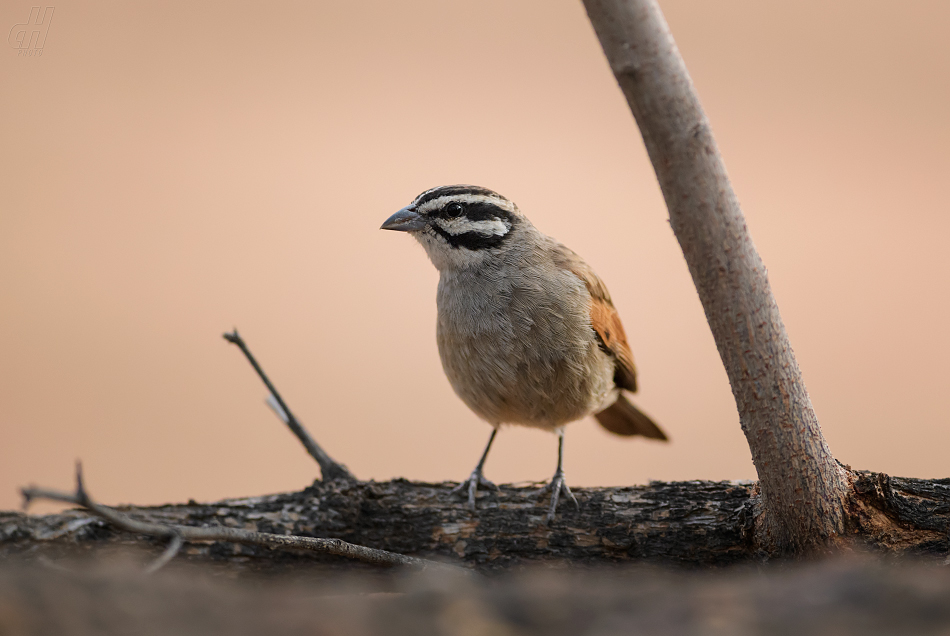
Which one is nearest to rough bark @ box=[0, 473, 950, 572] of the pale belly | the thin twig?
the pale belly

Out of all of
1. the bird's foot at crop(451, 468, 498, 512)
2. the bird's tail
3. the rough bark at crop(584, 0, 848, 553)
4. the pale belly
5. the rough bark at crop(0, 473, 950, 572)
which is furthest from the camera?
the bird's tail

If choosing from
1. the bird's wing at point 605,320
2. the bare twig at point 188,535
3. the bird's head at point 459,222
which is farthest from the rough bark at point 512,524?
the bird's head at point 459,222

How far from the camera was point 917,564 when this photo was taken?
8.61 feet

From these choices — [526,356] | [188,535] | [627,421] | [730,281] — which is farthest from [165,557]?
[627,421]

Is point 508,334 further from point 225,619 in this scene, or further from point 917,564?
point 225,619

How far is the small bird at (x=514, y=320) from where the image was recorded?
3.78 m

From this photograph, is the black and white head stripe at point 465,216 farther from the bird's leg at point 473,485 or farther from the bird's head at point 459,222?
the bird's leg at point 473,485

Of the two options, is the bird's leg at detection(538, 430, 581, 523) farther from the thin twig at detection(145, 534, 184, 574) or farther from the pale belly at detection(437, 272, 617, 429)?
the thin twig at detection(145, 534, 184, 574)

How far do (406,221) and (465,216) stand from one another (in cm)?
35

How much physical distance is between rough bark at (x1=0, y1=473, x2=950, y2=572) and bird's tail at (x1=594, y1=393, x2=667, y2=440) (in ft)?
4.69

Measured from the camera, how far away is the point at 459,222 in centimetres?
420

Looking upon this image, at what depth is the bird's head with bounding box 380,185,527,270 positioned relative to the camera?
417cm

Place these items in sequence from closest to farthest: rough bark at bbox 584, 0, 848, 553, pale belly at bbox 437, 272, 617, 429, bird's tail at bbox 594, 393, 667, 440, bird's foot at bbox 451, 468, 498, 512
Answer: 1. rough bark at bbox 584, 0, 848, 553
2. bird's foot at bbox 451, 468, 498, 512
3. pale belly at bbox 437, 272, 617, 429
4. bird's tail at bbox 594, 393, 667, 440

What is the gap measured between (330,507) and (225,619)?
2.02 meters
